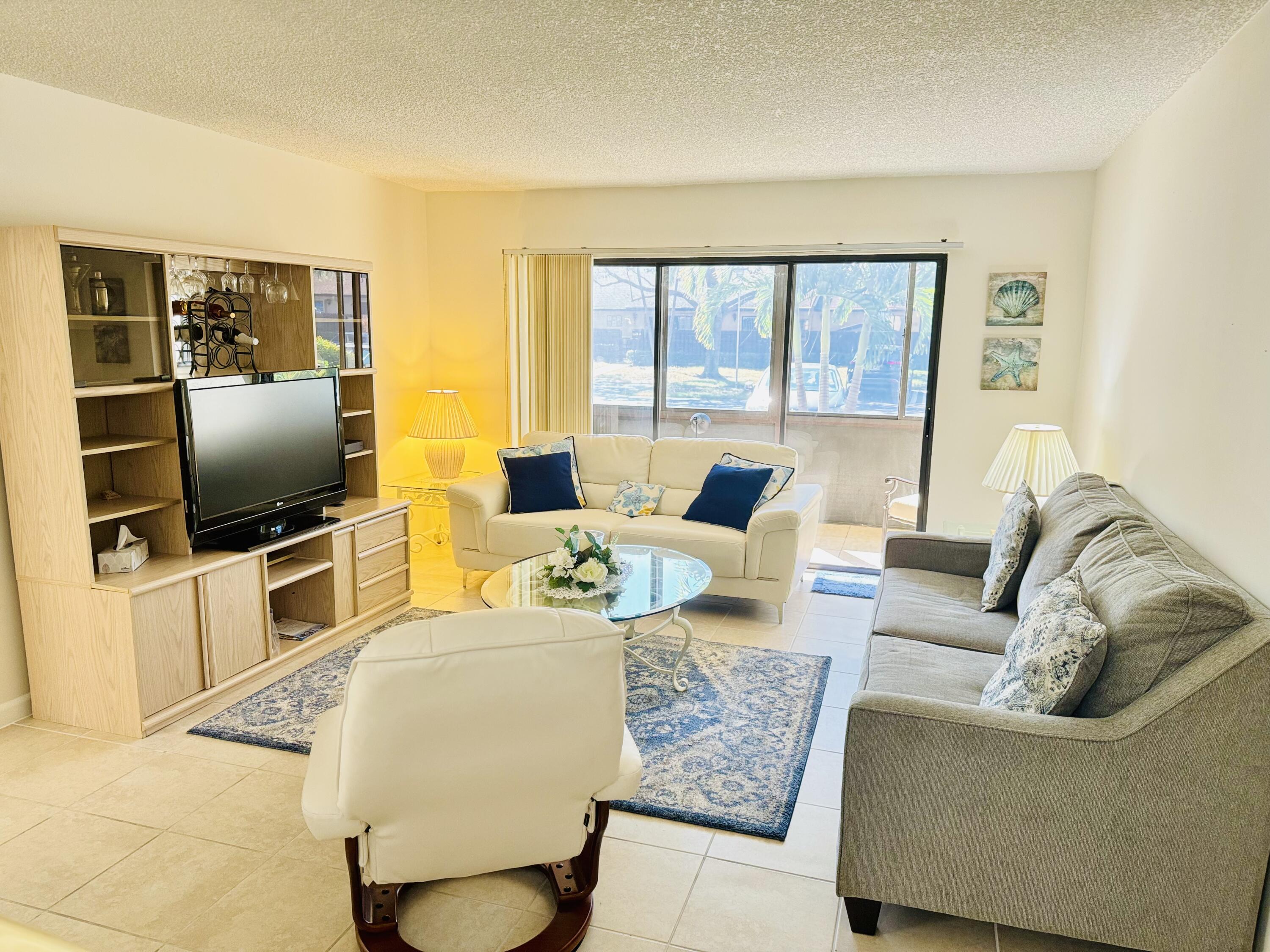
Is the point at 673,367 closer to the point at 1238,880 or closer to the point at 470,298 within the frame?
the point at 470,298

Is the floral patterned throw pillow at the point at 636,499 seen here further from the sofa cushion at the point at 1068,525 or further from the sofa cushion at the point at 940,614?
the sofa cushion at the point at 1068,525

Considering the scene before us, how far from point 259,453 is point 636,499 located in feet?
7.03

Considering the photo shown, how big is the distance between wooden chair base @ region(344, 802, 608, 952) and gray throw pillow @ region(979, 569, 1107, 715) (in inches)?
42.7

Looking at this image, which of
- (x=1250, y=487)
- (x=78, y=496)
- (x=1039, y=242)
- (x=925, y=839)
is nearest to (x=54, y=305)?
(x=78, y=496)

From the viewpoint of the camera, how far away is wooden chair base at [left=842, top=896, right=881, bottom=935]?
2209mm

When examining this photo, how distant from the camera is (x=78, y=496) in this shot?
315 cm

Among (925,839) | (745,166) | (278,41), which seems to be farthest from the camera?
(745,166)

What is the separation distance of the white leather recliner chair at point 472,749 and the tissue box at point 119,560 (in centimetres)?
176

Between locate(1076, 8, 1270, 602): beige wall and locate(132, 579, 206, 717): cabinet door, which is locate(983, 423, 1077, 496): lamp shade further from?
locate(132, 579, 206, 717): cabinet door

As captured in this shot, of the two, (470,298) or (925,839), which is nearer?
(925,839)

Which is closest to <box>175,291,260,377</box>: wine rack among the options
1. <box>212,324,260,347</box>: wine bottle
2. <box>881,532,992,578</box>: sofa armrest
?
<box>212,324,260,347</box>: wine bottle

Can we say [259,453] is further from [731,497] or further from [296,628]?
[731,497]

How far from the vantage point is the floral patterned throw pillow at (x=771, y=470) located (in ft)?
15.8

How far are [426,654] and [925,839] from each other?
130 centimetres
